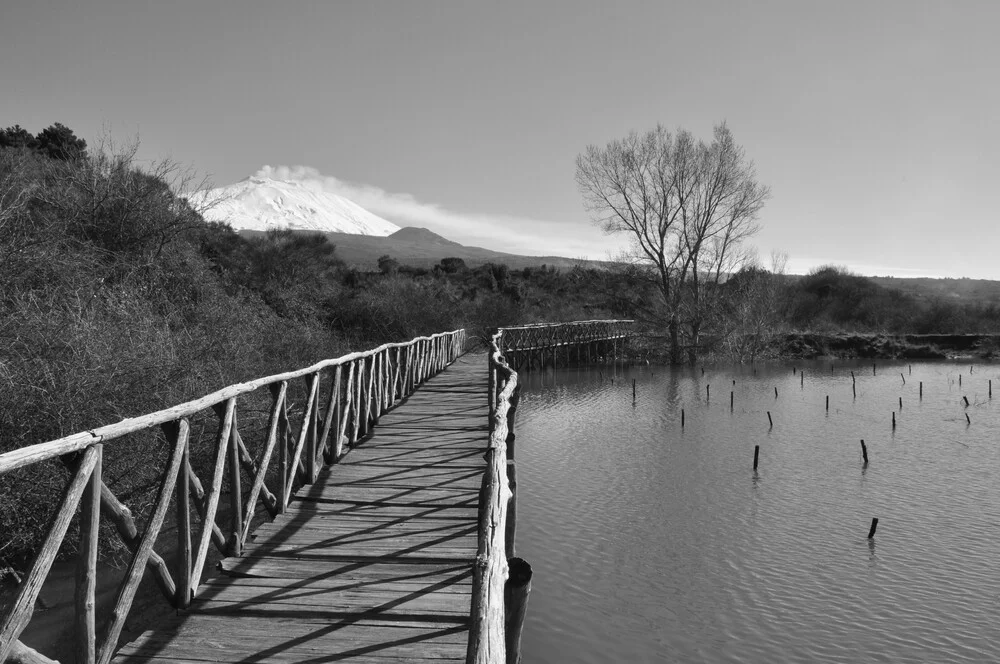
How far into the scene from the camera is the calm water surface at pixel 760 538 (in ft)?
25.0

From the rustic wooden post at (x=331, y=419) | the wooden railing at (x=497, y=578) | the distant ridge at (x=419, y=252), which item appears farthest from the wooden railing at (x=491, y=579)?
the distant ridge at (x=419, y=252)

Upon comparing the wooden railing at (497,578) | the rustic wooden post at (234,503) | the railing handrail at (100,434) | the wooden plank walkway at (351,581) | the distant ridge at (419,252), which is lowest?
the wooden plank walkway at (351,581)

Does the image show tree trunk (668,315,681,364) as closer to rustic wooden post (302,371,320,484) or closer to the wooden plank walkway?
the wooden plank walkway

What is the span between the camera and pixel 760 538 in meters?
10.6

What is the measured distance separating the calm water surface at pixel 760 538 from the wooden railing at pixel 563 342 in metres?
13.9

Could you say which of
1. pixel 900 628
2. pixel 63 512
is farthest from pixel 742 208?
pixel 63 512

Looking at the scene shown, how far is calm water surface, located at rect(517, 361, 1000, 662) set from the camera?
299 inches

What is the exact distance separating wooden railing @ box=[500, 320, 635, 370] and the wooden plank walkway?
2580cm

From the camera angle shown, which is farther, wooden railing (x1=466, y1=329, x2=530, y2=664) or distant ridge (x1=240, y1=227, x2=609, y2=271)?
distant ridge (x1=240, y1=227, x2=609, y2=271)

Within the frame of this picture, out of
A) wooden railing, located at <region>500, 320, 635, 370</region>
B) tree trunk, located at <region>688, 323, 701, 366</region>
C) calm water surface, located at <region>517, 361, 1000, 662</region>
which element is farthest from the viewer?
tree trunk, located at <region>688, 323, 701, 366</region>

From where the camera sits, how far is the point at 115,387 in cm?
757

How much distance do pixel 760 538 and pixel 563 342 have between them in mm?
28539

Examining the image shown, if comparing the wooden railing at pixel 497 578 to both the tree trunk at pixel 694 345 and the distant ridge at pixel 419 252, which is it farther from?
the distant ridge at pixel 419 252

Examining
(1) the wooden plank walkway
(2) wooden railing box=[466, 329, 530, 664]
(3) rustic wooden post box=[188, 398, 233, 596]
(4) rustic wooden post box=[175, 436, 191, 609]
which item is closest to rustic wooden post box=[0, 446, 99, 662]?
(1) the wooden plank walkway
